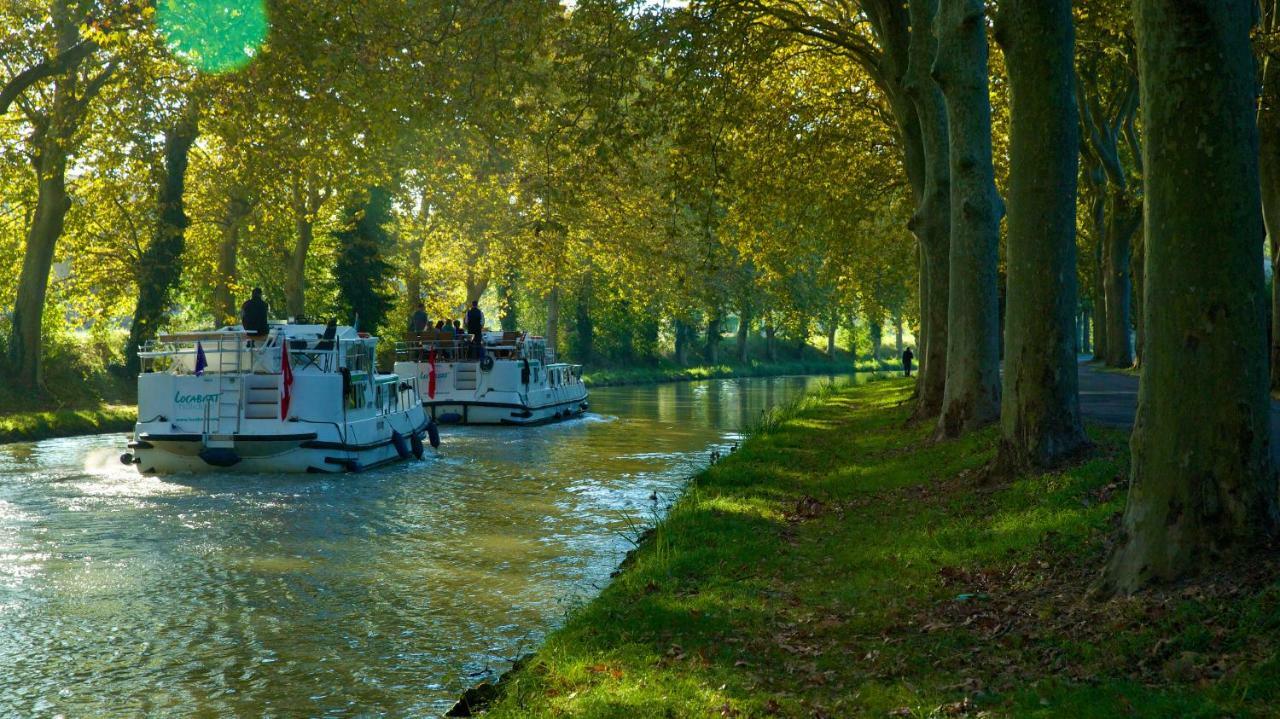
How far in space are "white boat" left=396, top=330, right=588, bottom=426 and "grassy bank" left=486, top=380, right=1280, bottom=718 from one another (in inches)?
920

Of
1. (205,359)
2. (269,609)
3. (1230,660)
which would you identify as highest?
(205,359)

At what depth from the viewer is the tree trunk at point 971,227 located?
17062 mm

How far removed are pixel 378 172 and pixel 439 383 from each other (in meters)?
9.82

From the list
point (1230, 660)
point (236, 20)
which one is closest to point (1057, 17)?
point (1230, 660)

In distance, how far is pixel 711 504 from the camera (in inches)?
605

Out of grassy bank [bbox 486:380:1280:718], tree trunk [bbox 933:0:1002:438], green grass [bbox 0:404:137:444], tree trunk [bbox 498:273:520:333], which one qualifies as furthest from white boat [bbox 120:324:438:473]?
tree trunk [bbox 498:273:520:333]

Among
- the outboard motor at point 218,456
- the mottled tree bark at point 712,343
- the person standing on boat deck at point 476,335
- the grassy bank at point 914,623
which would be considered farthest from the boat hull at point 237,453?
the mottled tree bark at point 712,343

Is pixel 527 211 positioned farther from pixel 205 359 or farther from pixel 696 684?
pixel 696 684

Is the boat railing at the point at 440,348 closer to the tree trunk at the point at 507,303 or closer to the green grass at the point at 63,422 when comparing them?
the green grass at the point at 63,422

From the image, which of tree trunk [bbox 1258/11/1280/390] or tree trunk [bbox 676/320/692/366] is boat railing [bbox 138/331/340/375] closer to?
tree trunk [bbox 1258/11/1280/390]

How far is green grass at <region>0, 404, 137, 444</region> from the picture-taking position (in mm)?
29703

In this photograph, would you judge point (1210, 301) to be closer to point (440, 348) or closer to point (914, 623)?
point (914, 623)

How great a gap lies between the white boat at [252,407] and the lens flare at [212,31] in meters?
5.76

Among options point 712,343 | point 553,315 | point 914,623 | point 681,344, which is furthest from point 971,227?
point 712,343
